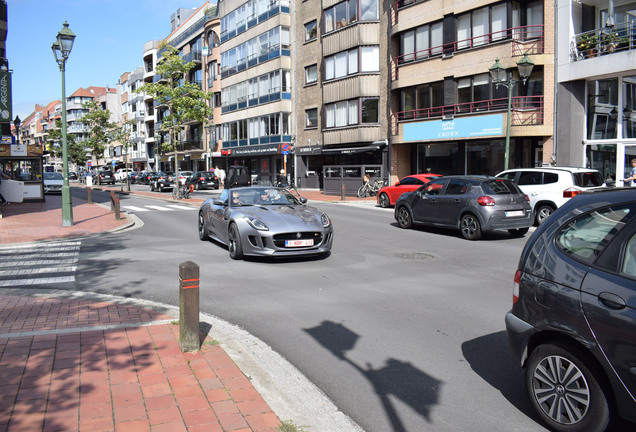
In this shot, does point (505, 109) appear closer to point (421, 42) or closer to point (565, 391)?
point (421, 42)

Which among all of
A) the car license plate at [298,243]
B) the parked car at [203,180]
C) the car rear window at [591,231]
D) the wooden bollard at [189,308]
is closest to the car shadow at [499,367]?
the car rear window at [591,231]

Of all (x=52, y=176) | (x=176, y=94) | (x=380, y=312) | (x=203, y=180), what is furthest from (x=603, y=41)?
(x=52, y=176)

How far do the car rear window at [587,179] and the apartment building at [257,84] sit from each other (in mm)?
25502

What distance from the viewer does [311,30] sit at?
37812 millimetres

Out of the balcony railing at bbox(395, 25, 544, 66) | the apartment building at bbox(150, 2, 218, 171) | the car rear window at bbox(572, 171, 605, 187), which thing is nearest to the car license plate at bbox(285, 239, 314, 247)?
the car rear window at bbox(572, 171, 605, 187)

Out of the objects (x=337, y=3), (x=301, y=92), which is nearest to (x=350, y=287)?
(x=337, y=3)

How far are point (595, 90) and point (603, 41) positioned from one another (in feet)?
7.00

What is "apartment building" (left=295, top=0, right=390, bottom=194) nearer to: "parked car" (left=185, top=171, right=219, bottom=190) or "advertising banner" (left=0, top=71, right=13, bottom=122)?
"parked car" (left=185, top=171, right=219, bottom=190)

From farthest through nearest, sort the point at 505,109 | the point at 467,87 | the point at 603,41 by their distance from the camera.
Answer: the point at 467,87 → the point at 505,109 → the point at 603,41

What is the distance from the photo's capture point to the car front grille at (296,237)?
902cm

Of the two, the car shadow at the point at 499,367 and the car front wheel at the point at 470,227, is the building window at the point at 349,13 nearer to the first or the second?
the car front wheel at the point at 470,227

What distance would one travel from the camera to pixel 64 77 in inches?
597

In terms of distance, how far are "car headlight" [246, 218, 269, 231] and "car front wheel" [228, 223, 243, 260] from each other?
360 mm

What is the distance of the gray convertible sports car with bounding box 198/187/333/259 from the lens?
905 cm
